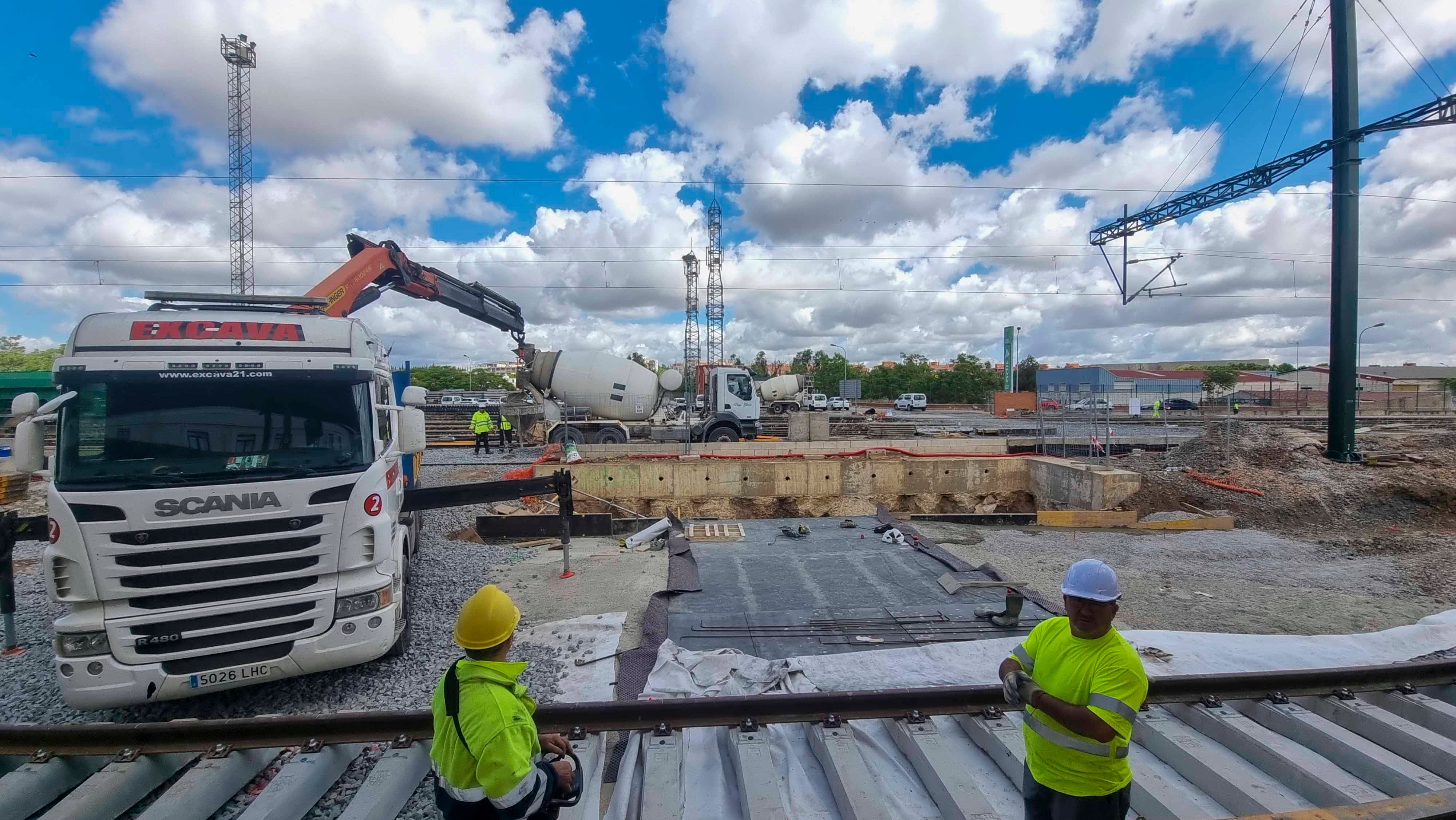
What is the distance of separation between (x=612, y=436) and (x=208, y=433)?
1529 centimetres

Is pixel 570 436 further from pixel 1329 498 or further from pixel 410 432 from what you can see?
pixel 1329 498

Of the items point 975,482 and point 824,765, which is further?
point 975,482

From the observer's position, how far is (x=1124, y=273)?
14984mm

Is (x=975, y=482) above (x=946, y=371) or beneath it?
beneath

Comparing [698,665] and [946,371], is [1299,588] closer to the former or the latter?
[698,665]

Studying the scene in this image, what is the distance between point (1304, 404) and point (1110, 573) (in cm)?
5217

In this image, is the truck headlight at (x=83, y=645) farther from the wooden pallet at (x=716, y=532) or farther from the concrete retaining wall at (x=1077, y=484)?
the concrete retaining wall at (x=1077, y=484)

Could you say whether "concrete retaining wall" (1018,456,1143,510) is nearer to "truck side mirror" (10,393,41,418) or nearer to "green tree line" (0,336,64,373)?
"truck side mirror" (10,393,41,418)

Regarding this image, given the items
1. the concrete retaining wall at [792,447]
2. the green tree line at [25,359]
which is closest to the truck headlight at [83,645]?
the concrete retaining wall at [792,447]

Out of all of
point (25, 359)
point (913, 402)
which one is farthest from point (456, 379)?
point (913, 402)

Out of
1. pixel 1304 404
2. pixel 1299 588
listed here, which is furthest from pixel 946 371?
pixel 1299 588

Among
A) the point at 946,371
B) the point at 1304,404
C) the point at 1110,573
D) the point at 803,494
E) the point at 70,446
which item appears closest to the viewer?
the point at 1110,573

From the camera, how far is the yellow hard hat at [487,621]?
1.94 metres

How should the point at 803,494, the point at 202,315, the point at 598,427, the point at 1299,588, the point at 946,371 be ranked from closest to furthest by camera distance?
the point at 202,315, the point at 1299,588, the point at 803,494, the point at 598,427, the point at 946,371
